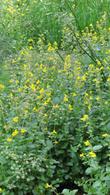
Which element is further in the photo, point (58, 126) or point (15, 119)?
point (58, 126)

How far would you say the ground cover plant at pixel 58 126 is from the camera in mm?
3473

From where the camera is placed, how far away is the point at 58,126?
4.02 metres

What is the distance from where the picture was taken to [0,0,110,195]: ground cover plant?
3.47 m

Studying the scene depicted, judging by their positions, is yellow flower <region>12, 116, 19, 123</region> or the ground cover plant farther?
yellow flower <region>12, 116, 19, 123</region>

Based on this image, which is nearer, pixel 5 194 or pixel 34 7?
pixel 5 194

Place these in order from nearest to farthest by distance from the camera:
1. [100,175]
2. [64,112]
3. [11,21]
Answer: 1. [100,175]
2. [64,112]
3. [11,21]

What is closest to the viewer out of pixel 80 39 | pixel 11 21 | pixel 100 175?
pixel 100 175

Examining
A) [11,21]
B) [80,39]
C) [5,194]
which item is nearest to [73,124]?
[5,194]

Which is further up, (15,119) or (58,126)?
(15,119)

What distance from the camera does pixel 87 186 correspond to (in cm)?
324

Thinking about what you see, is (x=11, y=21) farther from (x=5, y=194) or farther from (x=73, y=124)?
(x=5, y=194)

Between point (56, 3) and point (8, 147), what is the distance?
3.90 meters

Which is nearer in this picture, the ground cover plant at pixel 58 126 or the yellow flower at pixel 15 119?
the ground cover plant at pixel 58 126

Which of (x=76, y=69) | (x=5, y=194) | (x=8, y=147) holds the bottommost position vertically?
(x=5, y=194)
